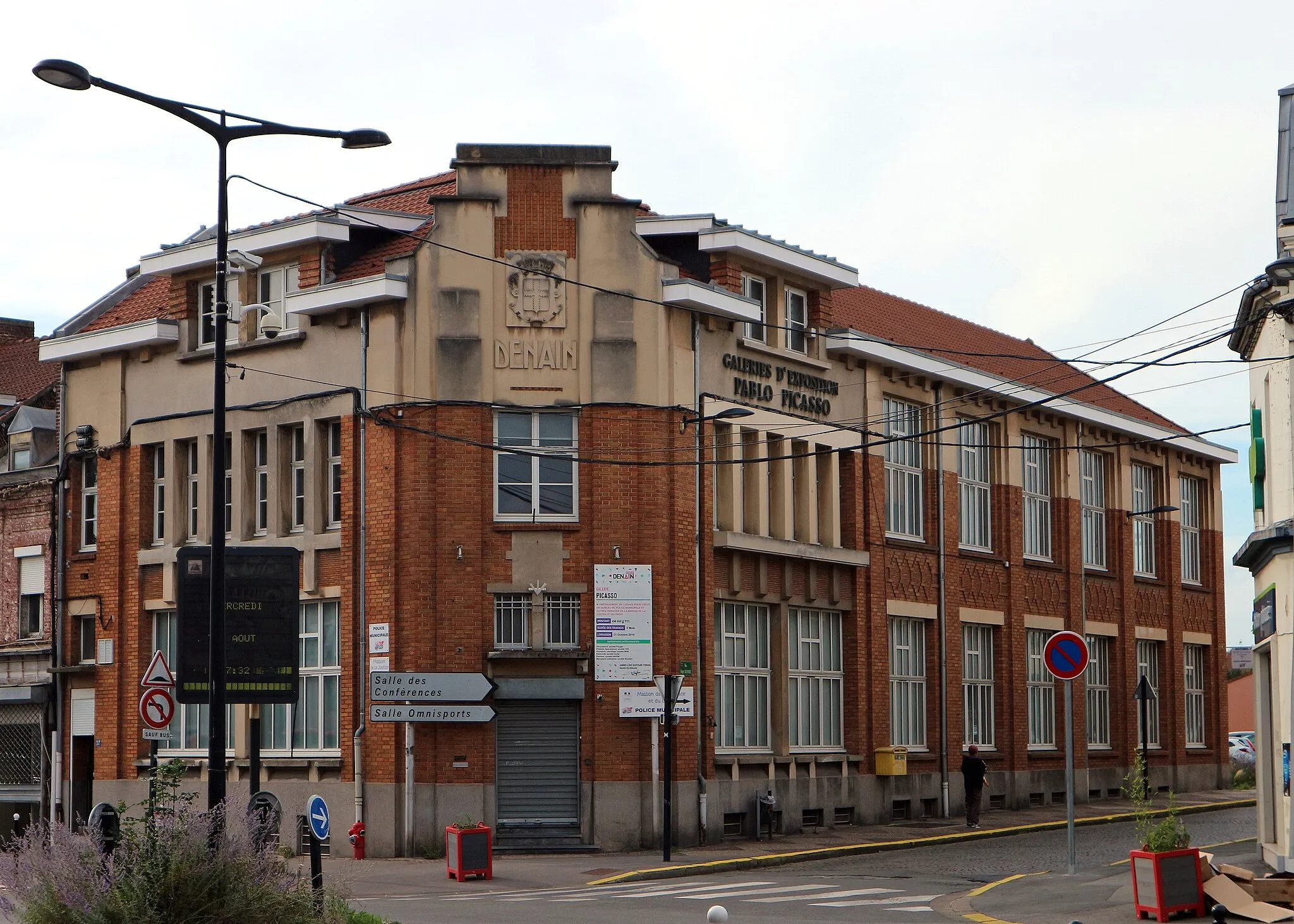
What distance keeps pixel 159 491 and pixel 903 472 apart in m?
14.6

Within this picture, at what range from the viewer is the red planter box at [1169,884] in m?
16.9

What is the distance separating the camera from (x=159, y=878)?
12.7m

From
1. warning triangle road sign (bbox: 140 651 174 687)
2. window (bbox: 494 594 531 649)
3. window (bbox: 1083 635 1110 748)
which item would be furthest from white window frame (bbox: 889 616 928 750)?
warning triangle road sign (bbox: 140 651 174 687)

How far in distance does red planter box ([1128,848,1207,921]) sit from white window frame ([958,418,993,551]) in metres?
20.4

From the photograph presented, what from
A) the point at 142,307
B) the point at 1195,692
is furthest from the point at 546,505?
the point at 1195,692

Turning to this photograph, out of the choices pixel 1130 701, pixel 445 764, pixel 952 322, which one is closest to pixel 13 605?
pixel 445 764

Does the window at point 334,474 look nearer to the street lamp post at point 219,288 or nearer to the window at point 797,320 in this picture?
the window at point 797,320

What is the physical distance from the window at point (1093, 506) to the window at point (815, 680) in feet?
34.7

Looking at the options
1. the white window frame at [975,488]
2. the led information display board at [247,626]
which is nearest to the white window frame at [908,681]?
the white window frame at [975,488]

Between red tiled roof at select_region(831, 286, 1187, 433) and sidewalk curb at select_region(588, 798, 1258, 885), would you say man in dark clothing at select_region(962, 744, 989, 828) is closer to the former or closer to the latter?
sidewalk curb at select_region(588, 798, 1258, 885)

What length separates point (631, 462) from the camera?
28.9m

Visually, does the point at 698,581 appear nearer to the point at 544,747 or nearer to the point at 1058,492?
the point at 544,747

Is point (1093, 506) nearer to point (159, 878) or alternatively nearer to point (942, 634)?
point (942, 634)

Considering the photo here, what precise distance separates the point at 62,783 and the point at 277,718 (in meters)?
5.98
